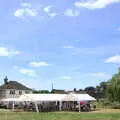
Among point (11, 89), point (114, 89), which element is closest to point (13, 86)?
point (11, 89)

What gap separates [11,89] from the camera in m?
119

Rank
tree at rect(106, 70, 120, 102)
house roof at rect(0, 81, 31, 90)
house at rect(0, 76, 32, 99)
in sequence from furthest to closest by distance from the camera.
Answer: house roof at rect(0, 81, 31, 90)
house at rect(0, 76, 32, 99)
tree at rect(106, 70, 120, 102)

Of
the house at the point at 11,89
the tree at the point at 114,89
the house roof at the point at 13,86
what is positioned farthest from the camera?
the house roof at the point at 13,86

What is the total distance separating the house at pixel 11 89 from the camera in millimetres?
118812

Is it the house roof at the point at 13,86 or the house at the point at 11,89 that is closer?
the house at the point at 11,89

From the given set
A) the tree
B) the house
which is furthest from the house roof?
the tree

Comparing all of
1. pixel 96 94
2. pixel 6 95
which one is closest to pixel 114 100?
pixel 6 95

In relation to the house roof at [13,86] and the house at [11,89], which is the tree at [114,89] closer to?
the house at [11,89]

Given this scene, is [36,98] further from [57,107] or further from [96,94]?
[96,94]

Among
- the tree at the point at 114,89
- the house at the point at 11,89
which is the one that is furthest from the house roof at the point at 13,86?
the tree at the point at 114,89

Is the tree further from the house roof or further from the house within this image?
the house roof

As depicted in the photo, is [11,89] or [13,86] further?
[13,86]

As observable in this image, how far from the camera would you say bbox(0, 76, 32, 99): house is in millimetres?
118812

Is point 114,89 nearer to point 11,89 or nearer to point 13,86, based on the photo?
point 11,89
